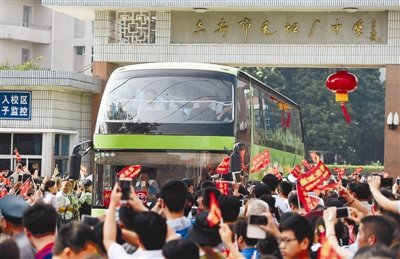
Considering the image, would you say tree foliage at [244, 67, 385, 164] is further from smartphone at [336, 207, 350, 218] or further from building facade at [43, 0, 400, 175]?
smartphone at [336, 207, 350, 218]

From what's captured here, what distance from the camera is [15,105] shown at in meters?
28.0

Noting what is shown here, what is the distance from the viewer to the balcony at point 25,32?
5450cm

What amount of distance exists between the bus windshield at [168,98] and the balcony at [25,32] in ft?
124

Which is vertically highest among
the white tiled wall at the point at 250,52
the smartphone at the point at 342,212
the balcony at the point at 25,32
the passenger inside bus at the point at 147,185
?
the balcony at the point at 25,32

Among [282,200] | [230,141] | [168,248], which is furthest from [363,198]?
[230,141]

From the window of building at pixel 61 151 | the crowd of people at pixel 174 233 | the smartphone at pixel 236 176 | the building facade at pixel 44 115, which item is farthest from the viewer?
the window of building at pixel 61 151

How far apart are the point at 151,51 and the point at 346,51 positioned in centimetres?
464

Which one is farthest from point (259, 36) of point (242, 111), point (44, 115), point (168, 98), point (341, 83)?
point (168, 98)

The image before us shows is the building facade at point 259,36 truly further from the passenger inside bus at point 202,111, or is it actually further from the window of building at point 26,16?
the window of building at point 26,16

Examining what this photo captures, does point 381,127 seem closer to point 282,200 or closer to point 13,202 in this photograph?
point 282,200

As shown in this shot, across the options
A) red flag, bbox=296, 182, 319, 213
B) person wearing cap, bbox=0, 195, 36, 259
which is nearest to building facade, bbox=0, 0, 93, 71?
red flag, bbox=296, 182, 319, 213

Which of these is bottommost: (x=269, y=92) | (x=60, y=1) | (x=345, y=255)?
(x=345, y=255)

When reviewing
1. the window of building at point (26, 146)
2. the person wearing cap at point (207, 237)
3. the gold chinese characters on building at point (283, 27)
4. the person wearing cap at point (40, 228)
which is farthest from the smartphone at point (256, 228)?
the window of building at point (26, 146)

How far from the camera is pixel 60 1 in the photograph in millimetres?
27391
